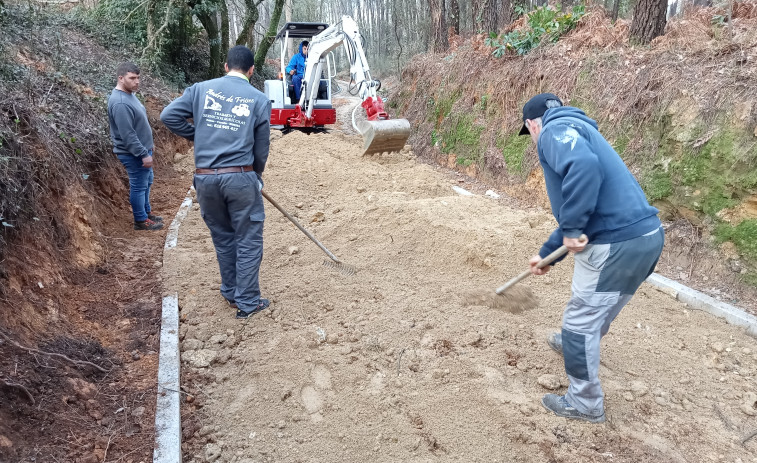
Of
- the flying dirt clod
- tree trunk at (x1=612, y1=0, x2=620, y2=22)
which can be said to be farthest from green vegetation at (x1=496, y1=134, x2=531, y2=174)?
the flying dirt clod

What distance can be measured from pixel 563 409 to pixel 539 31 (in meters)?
7.28

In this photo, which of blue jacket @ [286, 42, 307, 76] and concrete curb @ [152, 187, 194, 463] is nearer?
concrete curb @ [152, 187, 194, 463]

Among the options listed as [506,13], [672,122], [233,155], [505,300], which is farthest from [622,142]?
[506,13]

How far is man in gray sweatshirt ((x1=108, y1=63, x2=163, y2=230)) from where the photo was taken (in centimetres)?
529

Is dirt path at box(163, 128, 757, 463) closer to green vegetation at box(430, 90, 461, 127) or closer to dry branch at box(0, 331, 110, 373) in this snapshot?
dry branch at box(0, 331, 110, 373)

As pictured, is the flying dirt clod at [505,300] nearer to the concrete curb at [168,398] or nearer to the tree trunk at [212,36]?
the concrete curb at [168,398]

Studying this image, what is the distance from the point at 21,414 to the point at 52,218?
91.5 inches

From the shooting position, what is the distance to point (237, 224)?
12.7ft

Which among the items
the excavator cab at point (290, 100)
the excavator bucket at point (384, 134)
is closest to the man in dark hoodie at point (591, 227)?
the excavator bucket at point (384, 134)

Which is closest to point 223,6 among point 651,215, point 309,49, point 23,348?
point 309,49

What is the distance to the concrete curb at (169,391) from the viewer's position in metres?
2.56

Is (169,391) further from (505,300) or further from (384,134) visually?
(384,134)

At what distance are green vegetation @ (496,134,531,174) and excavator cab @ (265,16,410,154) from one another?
5.80 ft

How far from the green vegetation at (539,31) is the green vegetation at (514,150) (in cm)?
173
